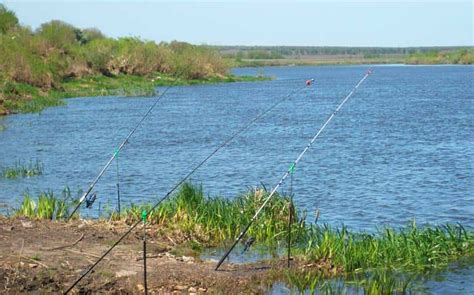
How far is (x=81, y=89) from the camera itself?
234ft

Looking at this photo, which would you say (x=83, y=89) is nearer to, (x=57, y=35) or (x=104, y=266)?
(x=57, y=35)

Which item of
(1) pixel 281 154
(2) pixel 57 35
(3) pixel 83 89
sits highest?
(2) pixel 57 35

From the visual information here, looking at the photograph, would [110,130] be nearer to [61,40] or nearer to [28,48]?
[28,48]

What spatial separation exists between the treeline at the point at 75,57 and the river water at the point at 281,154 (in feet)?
19.0

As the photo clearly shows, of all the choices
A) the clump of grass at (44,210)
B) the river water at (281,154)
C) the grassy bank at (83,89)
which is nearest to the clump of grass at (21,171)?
the river water at (281,154)

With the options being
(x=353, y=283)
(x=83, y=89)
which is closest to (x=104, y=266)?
(x=353, y=283)

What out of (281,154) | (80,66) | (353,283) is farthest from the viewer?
(80,66)

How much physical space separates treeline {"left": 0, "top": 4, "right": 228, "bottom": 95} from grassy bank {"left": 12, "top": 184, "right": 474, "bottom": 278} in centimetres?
3667

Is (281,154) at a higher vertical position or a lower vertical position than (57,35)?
lower

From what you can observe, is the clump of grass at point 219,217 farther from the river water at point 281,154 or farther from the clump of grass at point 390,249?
the river water at point 281,154

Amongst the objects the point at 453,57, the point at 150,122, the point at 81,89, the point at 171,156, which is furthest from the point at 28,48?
the point at 453,57

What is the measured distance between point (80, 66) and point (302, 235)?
216 feet

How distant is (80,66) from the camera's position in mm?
77750

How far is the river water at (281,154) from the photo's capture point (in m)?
20.9
